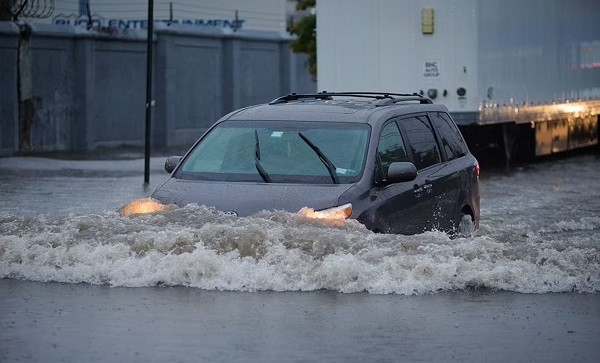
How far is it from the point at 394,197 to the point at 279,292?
1714 mm

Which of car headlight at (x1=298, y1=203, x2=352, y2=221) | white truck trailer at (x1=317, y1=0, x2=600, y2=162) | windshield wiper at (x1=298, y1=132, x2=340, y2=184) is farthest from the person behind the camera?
white truck trailer at (x1=317, y1=0, x2=600, y2=162)

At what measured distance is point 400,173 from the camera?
441 inches

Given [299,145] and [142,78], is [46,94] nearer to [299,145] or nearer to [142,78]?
[142,78]

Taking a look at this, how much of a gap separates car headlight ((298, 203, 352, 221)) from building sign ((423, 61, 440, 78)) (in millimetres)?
13022

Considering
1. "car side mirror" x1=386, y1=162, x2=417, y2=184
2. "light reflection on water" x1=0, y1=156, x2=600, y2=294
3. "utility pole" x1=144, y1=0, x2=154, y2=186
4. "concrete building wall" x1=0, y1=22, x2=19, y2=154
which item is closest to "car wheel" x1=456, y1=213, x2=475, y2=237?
"light reflection on water" x1=0, y1=156, x2=600, y2=294

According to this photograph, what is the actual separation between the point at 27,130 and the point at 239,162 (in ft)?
54.6

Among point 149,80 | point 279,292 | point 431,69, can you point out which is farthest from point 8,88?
point 279,292

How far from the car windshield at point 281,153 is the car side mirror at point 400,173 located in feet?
0.79

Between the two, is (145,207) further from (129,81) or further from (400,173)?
(129,81)

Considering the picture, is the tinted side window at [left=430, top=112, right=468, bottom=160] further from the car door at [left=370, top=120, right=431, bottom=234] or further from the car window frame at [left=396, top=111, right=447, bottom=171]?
the car door at [left=370, top=120, right=431, bottom=234]

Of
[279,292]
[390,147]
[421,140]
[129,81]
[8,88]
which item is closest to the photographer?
[279,292]

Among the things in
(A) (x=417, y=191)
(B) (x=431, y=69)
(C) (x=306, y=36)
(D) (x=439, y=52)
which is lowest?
(A) (x=417, y=191)

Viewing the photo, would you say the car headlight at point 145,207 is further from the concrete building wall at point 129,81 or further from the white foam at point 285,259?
the concrete building wall at point 129,81

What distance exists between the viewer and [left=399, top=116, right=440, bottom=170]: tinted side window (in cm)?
1230
